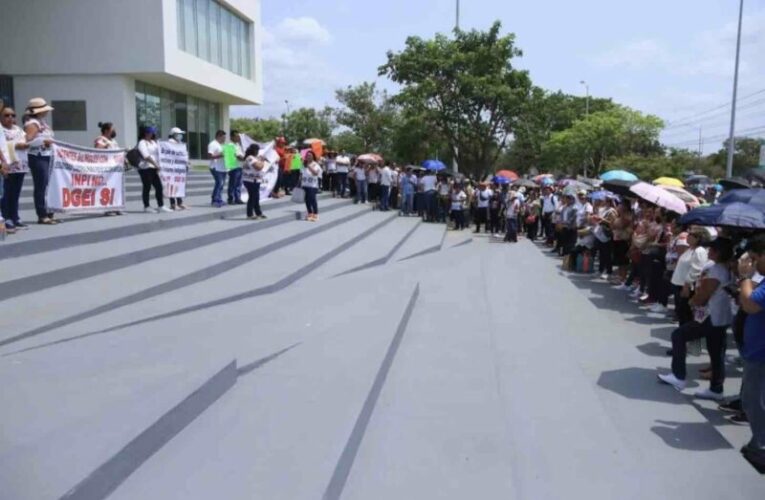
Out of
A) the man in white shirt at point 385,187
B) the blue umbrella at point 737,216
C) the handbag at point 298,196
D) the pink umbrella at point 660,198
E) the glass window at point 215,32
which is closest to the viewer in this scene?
the blue umbrella at point 737,216

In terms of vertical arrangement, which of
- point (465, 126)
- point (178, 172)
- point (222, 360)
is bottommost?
point (222, 360)

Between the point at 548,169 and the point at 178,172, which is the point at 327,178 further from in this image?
the point at 548,169

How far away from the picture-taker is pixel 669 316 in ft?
30.0

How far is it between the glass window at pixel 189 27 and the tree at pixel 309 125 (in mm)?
20271

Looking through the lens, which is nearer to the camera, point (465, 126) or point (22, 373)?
point (22, 373)

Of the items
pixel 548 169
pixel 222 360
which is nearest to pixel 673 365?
pixel 222 360

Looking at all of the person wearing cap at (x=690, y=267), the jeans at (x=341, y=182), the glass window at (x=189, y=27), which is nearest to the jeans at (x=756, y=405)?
the person wearing cap at (x=690, y=267)

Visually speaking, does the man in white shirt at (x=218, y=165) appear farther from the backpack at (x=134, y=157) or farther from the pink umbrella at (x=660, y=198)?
the pink umbrella at (x=660, y=198)

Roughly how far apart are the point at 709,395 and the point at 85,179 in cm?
856

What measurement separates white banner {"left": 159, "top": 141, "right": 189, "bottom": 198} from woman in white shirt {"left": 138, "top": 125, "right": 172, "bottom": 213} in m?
0.22

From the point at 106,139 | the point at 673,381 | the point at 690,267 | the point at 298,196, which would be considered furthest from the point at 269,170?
the point at 673,381

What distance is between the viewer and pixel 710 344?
18.5ft

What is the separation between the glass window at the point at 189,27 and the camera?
22.0 m

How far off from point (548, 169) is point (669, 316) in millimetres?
55356
